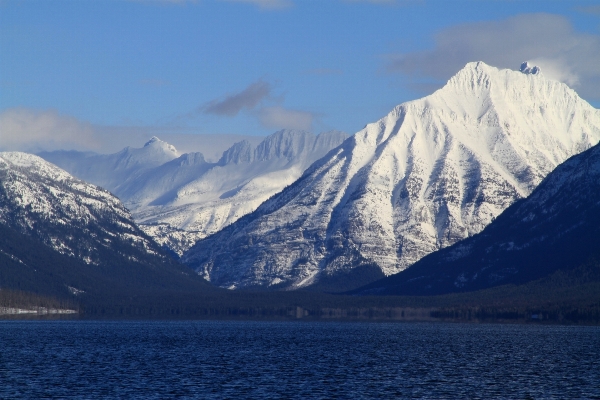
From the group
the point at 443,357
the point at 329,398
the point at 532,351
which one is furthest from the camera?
the point at 532,351

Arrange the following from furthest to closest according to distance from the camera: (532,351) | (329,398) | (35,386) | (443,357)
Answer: (532,351)
(443,357)
(35,386)
(329,398)

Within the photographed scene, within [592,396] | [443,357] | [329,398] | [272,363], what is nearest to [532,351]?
[443,357]

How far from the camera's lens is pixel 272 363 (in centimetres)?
17338

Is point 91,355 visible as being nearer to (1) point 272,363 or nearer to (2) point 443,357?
(1) point 272,363

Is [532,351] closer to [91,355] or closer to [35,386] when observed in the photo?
[91,355]

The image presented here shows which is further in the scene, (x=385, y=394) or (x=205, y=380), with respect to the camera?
(x=205, y=380)

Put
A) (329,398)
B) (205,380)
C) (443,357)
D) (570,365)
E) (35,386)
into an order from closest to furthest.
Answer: (329,398) < (35,386) < (205,380) < (570,365) < (443,357)

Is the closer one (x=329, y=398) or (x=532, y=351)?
(x=329, y=398)

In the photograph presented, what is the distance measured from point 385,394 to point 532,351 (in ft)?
260

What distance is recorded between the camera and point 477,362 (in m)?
172

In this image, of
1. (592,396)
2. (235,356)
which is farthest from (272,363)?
(592,396)

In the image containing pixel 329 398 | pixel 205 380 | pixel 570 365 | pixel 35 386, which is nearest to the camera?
pixel 329 398

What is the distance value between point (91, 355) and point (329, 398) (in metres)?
76.5

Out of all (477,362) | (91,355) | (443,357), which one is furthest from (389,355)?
(91,355)
